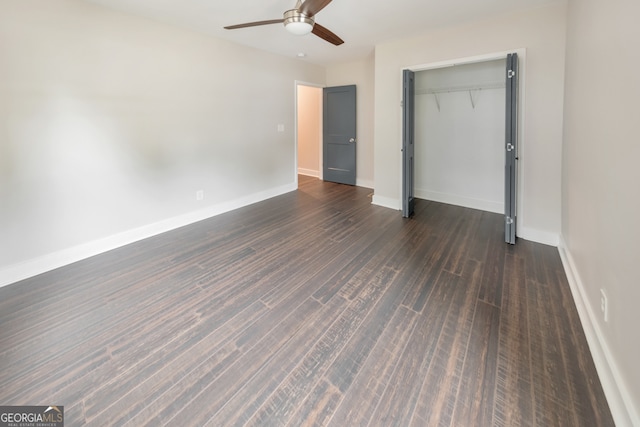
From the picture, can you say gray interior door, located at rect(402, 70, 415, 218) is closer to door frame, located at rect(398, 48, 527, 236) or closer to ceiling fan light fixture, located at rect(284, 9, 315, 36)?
door frame, located at rect(398, 48, 527, 236)

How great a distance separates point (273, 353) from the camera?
5.98ft

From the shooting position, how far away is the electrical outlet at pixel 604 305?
162 cm

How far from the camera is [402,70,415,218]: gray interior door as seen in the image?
13.6ft

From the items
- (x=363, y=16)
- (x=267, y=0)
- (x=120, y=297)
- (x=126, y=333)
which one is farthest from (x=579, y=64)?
(x=120, y=297)

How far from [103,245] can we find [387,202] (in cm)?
397

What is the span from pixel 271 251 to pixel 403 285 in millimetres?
1485

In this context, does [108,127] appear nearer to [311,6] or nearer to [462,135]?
[311,6]

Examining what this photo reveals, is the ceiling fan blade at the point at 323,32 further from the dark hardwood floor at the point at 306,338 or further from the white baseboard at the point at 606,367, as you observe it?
the white baseboard at the point at 606,367

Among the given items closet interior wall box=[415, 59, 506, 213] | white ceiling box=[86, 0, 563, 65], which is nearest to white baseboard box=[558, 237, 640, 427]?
closet interior wall box=[415, 59, 506, 213]

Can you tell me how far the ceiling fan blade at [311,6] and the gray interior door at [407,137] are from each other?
197 cm

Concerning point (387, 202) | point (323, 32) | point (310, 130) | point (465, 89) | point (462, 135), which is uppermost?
point (323, 32)

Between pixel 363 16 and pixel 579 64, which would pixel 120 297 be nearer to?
pixel 363 16

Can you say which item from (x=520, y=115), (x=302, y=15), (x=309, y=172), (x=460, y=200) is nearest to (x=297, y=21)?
(x=302, y=15)

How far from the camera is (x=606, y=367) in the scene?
1535 millimetres
